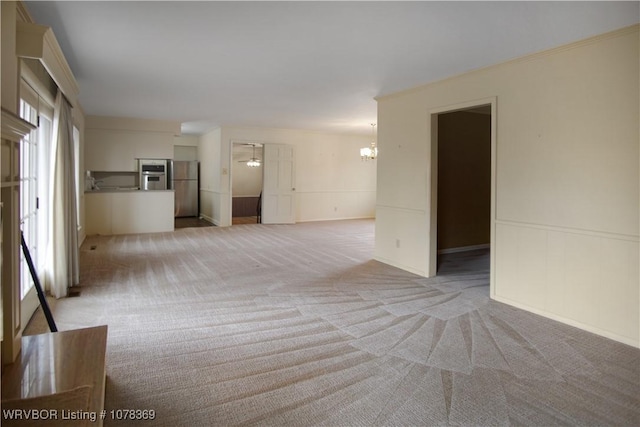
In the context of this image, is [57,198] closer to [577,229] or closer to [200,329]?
[200,329]

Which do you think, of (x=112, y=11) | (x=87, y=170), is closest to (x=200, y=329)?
(x=112, y=11)

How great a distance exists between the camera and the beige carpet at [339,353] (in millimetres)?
2189

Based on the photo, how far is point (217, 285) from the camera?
4574 mm

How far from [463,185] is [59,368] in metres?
6.30

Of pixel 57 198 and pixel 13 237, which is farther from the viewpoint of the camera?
pixel 57 198

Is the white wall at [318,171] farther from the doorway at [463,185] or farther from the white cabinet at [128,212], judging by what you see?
the doorway at [463,185]

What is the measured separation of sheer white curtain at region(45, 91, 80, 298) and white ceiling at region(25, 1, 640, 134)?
754mm

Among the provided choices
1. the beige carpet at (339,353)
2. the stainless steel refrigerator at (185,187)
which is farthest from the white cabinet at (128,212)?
the beige carpet at (339,353)

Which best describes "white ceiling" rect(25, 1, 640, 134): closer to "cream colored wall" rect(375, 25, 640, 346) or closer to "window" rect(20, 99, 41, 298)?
"cream colored wall" rect(375, 25, 640, 346)

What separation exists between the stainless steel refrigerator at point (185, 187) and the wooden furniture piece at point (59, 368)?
988 cm

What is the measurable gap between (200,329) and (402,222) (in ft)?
10.6

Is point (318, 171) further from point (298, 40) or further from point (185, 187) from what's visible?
point (298, 40)

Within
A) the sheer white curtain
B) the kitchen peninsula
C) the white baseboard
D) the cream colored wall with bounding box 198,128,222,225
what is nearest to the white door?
the cream colored wall with bounding box 198,128,222,225

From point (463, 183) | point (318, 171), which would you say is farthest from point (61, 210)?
point (318, 171)
